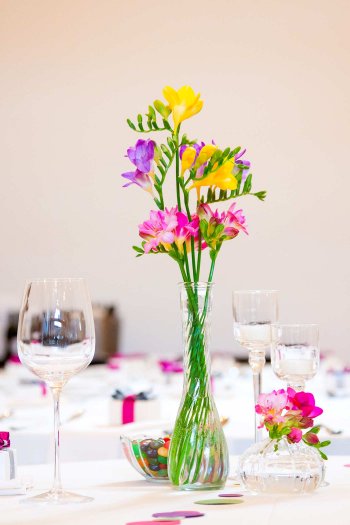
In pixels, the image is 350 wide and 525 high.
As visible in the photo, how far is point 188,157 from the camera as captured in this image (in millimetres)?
1229

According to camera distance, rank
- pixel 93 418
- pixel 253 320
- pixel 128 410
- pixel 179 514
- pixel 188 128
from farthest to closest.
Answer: pixel 188 128 < pixel 93 418 < pixel 128 410 < pixel 253 320 < pixel 179 514

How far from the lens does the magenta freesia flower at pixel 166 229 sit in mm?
1215

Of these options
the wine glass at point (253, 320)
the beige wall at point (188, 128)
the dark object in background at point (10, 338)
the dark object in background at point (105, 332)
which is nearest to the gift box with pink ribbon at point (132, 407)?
the wine glass at point (253, 320)

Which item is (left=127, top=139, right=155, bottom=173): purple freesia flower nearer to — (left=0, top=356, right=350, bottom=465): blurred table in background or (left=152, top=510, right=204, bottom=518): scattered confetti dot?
(left=152, top=510, right=204, bottom=518): scattered confetti dot

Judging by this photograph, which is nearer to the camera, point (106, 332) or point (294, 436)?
point (294, 436)

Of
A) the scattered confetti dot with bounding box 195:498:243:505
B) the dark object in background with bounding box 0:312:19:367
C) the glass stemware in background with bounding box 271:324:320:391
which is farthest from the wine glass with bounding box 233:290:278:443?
the dark object in background with bounding box 0:312:19:367

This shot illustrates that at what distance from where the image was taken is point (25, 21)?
7711 millimetres

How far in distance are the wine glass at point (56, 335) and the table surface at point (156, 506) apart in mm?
50

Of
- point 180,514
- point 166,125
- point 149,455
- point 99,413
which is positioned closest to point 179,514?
point 180,514

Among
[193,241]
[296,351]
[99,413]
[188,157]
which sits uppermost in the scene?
[188,157]

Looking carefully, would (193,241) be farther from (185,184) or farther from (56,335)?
(56,335)

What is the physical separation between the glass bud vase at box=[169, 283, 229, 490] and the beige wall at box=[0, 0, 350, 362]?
6.05 meters

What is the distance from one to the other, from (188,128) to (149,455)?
6.38 metres

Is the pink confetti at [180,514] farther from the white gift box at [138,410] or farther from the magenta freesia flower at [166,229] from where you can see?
the white gift box at [138,410]
